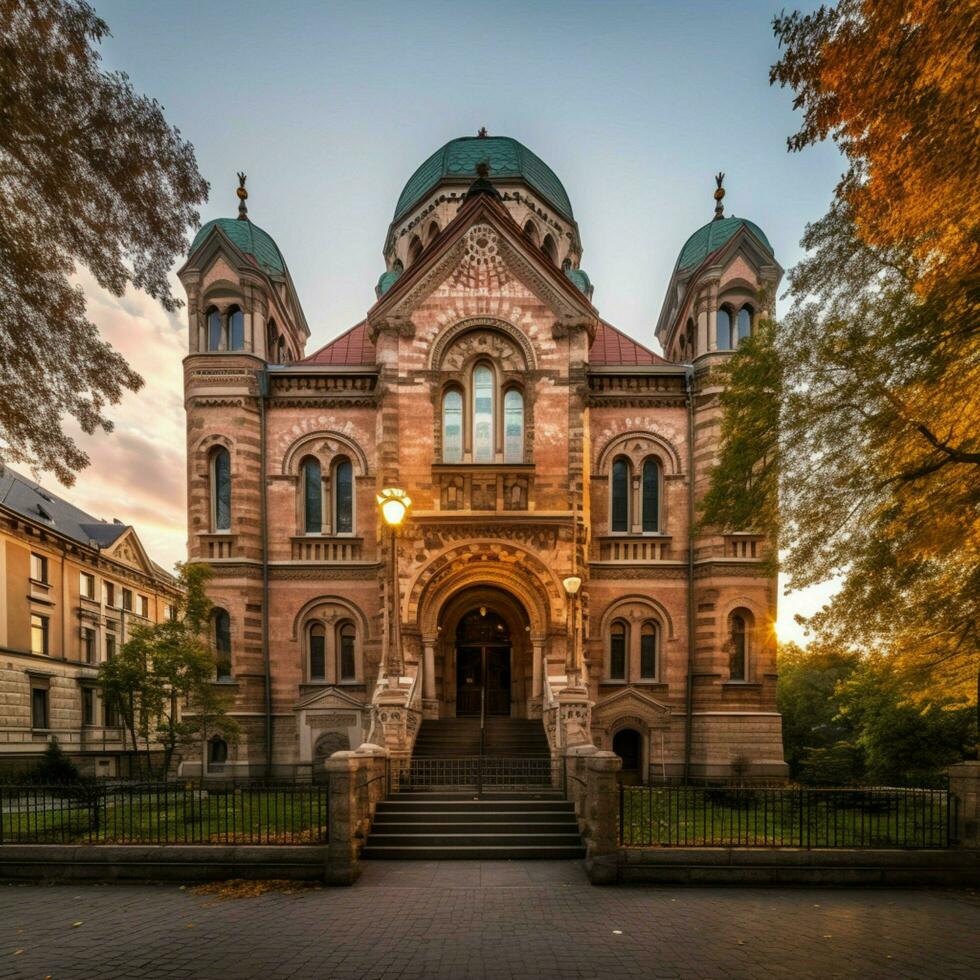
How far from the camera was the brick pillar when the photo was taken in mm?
9492

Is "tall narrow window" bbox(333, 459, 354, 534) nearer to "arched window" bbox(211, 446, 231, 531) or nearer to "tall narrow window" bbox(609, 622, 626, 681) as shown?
"arched window" bbox(211, 446, 231, 531)

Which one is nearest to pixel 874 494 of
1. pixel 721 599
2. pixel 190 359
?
pixel 721 599

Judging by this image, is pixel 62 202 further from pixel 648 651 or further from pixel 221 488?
pixel 648 651

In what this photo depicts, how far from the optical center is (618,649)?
66.7 feet

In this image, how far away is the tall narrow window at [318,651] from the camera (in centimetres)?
2022

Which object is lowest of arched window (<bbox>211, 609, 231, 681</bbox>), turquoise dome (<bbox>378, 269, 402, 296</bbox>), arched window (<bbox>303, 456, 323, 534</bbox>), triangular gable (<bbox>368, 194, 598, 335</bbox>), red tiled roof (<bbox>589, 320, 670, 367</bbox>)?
arched window (<bbox>211, 609, 231, 681</bbox>)

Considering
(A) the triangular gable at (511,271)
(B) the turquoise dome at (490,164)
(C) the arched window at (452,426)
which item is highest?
(B) the turquoise dome at (490,164)

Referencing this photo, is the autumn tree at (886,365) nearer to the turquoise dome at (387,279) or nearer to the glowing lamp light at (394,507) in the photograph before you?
the glowing lamp light at (394,507)

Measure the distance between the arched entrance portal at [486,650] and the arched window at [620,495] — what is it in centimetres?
435

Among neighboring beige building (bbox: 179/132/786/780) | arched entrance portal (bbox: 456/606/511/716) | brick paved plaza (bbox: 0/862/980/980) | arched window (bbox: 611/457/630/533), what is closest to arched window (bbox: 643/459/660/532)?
neighboring beige building (bbox: 179/132/786/780)

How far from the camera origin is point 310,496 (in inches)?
824

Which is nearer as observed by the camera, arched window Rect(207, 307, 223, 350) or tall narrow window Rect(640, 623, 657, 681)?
tall narrow window Rect(640, 623, 657, 681)

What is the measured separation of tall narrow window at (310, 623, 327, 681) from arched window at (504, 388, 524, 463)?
27.1 ft

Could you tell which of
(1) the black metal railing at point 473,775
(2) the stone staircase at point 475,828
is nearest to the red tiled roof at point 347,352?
(1) the black metal railing at point 473,775
